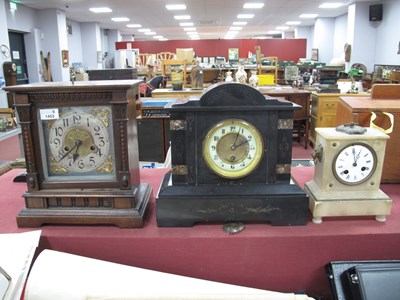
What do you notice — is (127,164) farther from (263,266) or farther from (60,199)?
(263,266)

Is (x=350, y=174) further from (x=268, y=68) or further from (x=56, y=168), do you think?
(x=268, y=68)

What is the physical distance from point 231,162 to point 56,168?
0.57 metres

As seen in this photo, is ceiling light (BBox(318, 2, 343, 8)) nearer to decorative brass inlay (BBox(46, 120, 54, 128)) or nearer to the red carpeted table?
the red carpeted table

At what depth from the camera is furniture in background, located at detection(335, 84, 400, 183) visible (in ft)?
4.48

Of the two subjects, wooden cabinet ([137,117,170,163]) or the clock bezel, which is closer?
the clock bezel

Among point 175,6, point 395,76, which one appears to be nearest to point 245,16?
point 175,6

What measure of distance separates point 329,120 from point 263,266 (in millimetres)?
4396

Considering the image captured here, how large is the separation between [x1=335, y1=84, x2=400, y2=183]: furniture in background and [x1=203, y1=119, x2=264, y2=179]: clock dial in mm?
460

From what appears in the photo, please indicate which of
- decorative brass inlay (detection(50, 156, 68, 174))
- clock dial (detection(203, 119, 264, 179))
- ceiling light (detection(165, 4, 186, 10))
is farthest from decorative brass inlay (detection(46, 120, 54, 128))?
ceiling light (detection(165, 4, 186, 10))

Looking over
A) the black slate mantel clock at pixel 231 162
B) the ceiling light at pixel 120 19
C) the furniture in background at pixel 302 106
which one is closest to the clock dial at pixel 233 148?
the black slate mantel clock at pixel 231 162

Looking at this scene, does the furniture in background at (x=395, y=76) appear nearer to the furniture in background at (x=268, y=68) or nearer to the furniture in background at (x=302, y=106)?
the furniture in background at (x=268, y=68)

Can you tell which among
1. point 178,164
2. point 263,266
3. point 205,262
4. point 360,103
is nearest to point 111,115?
point 178,164

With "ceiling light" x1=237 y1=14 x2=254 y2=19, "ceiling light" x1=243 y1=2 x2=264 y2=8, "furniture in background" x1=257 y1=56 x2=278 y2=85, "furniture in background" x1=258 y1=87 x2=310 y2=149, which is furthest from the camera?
"ceiling light" x1=237 y1=14 x2=254 y2=19

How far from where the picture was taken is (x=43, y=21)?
10438 mm
